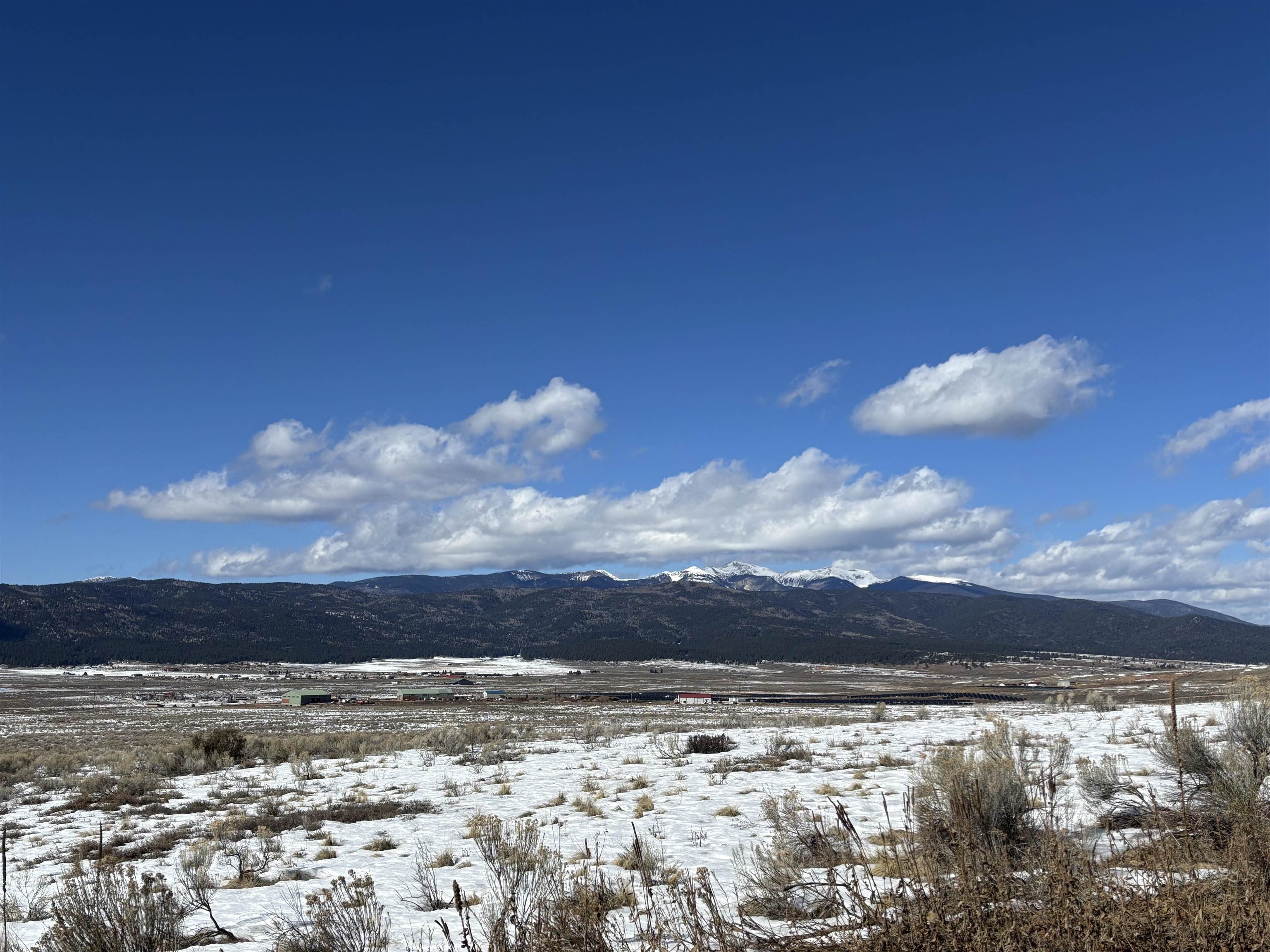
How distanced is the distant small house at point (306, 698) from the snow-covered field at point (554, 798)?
5261 cm

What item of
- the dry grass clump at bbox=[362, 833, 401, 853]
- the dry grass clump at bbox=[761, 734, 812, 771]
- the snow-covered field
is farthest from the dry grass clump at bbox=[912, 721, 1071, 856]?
the dry grass clump at bbox=[761, 734, 812, 771]

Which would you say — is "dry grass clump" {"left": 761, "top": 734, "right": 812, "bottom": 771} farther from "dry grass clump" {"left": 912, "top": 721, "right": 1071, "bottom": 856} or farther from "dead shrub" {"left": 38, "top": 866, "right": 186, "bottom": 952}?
"dead shrub" {"left": 38, "top": 866, "right": 186, "bottom": 952}

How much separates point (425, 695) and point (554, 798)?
69.2 metres

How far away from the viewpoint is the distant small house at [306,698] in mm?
70688

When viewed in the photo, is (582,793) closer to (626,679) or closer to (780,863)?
(780,863)

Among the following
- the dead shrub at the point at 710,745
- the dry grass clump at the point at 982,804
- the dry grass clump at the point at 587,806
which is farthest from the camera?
the dead shrub at the point at 710,745

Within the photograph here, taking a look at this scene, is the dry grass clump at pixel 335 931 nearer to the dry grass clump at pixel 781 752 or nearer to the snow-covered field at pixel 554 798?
the snow-covered field at pixel 554 798

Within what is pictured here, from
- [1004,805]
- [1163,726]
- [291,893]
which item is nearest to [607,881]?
[291,893]

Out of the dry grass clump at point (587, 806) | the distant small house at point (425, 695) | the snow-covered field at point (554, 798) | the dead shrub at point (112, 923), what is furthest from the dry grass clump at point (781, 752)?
the distant small house at point (425, 695)

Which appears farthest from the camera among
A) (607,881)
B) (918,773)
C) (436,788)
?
(436,788)

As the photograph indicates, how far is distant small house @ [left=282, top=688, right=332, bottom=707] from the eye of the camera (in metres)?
70.7

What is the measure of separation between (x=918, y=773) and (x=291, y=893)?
9763mm

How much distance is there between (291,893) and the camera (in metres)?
8.82

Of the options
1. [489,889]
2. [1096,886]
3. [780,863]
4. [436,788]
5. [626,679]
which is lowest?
[626,679]
